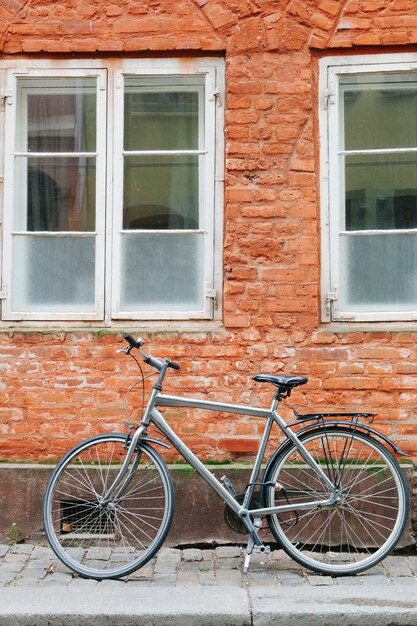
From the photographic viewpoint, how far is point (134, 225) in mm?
6145

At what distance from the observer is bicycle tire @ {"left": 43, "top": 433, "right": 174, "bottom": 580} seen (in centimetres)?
511

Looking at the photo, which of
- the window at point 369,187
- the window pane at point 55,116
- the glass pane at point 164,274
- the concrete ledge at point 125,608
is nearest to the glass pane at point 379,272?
the window at point 369,187

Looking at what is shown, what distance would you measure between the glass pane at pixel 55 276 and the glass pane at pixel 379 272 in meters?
1.72

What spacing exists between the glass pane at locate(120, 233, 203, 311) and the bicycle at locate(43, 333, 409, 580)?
2.91 feet

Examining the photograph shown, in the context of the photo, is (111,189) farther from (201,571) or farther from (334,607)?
(334,607)

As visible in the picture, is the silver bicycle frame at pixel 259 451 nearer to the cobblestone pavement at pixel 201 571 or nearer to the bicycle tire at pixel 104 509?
the bicycle tire at pixel 104 509

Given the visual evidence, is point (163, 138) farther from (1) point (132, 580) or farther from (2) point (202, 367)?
(1) point (132, 580)

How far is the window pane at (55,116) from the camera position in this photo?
6.18 m

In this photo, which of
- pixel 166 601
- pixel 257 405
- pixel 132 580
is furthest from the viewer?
pixel 257 405

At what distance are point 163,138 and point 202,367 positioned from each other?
1.59 m

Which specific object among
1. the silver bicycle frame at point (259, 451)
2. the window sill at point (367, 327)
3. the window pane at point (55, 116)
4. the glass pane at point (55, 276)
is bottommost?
the silver bicycle frame at point (259, 451)

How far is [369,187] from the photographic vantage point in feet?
20.0

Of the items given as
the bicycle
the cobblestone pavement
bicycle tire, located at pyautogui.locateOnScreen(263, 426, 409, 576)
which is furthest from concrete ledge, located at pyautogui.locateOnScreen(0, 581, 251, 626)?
bicycle tire, located at pyautogui.locateOnScreen(263, 426, 409, 576)

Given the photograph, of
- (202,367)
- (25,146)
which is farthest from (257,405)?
(25,146)
